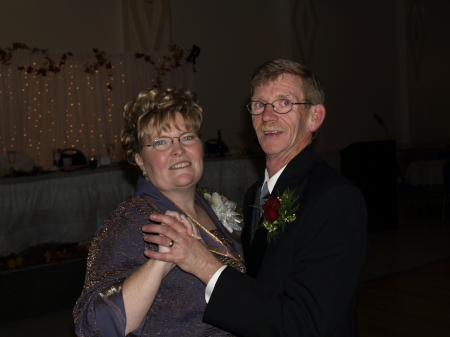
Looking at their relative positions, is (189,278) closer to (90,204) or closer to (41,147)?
(90,204)

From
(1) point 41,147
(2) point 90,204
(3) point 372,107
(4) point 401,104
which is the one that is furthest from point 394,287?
(4) point 401,104

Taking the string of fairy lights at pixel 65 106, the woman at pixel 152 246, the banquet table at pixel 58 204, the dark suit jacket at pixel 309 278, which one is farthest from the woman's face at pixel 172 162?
the string of fairy lights at pixel 65 106

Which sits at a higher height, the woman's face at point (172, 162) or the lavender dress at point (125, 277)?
the woman's face at point (172, 162)

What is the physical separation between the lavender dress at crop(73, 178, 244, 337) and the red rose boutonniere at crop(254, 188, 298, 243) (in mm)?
268

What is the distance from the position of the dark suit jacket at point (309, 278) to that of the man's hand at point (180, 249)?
6 centimetres

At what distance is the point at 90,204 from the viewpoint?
5.78 meters

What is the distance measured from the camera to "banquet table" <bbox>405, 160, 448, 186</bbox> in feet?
26.3

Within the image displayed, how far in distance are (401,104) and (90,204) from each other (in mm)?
9251

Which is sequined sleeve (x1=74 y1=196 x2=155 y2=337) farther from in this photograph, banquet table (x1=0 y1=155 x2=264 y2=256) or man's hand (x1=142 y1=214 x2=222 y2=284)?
banquet table (x1=0 y1=155 x2=264 y2=256)

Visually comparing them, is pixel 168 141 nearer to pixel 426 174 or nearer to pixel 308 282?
pixel 308 282

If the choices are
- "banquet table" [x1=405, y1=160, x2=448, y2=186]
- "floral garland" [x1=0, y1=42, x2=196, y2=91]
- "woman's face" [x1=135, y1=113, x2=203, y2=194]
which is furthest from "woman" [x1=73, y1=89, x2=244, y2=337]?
"banquet table" [x1=405, y1=160, x2=448, y2=186]

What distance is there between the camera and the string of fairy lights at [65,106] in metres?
7.50

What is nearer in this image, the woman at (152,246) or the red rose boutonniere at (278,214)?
the woman at (152,246)

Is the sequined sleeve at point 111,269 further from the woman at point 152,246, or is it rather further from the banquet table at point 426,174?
the banquet table at point 426,174
